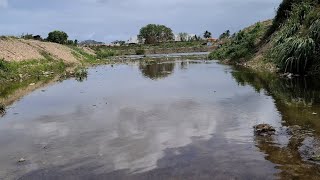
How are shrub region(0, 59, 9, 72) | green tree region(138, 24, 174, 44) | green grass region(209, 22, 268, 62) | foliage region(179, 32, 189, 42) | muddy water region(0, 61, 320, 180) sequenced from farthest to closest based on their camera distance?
foliage region(179, 32, 189, 42) < green tree region(138, 24, 174, 44) < green grass region(209, 22, 268, 62) < shrub region(0, 59, 9, 72) < muddy water region(0, 61, 320, 180)

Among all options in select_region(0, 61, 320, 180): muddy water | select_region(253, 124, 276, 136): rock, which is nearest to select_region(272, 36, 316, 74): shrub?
select_region(0, 61, 320, 180): muddy water

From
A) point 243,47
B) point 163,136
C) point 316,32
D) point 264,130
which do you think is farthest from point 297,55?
point 243,47

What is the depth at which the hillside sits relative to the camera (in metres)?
22.6

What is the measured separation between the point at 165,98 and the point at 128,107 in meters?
2.43

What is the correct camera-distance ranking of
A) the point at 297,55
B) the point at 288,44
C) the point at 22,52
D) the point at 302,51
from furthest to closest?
1. the point at 22,52
2. the point at 288,44
3. the point at 297,55
4. the point at 302,51

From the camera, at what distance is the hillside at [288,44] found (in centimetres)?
2258

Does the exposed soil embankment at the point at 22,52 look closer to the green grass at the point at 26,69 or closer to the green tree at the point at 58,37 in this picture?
the green grass at the point at 26,69

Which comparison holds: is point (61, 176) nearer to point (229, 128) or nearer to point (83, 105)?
point (229, 128)

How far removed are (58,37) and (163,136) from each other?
241 feet

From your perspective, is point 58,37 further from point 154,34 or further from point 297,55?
point 297,55

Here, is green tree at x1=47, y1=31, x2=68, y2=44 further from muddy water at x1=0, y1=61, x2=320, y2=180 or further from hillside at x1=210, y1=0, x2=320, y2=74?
muddy water at x1=0, y1=61, x2=320, y2=180

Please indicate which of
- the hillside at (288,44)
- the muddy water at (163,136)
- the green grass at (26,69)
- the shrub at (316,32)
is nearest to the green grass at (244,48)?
the hillside at (288,44)

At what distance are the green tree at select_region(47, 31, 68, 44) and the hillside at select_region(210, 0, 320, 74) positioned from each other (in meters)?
39.4

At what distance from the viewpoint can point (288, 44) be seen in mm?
24859
